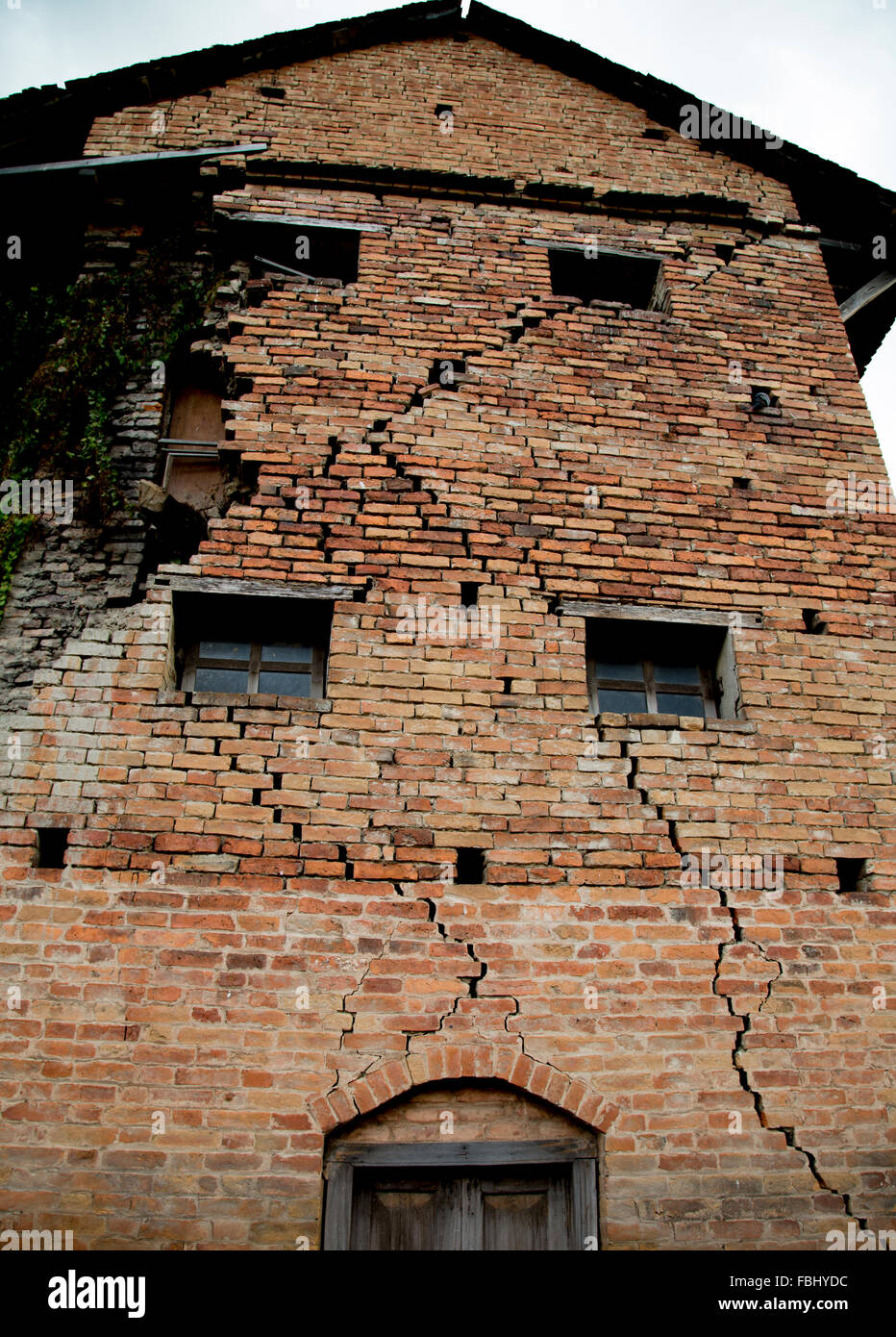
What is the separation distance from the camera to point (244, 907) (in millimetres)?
4020

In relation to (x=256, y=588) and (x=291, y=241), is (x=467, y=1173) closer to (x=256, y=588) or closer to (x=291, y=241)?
(x=256, y=588)

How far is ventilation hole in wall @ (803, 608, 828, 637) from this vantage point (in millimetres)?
5137

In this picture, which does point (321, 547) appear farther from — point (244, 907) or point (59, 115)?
point (59, 115)

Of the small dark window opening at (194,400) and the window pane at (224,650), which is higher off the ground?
the small dark window opening at (194,400)

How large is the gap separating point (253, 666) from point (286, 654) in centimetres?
20

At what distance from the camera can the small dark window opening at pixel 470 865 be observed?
13.9 ft

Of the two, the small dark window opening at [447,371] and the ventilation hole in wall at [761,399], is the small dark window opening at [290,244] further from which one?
the ventilation hole in wall at [761,399]

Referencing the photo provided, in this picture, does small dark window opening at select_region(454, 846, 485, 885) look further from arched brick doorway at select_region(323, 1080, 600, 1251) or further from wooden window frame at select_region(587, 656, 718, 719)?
wooden window frame at select_region(587, 656, 718, 719)

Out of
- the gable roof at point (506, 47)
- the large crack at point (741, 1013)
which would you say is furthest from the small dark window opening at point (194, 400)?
the large crack at point (741, 1013)

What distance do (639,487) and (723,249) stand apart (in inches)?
104

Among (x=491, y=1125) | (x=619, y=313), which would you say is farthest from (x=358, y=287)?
(x=491, y=1125)

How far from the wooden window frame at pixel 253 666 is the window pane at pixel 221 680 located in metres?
0.02

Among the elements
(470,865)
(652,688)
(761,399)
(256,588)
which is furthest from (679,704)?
(256,588)

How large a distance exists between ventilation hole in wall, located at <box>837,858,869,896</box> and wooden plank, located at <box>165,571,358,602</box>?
2988 mm
